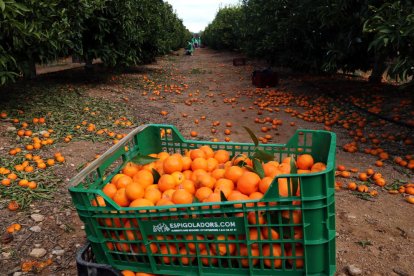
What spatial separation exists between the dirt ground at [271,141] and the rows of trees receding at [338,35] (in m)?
0.96


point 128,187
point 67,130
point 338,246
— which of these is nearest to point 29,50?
point 67,130

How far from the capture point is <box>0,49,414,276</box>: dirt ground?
311cm

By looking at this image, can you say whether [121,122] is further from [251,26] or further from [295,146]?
[251,26]

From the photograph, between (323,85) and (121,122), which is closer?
(121,122)

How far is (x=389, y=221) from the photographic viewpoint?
3566mm

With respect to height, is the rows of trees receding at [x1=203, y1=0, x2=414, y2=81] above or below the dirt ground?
above

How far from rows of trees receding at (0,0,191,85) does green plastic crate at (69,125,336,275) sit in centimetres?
434

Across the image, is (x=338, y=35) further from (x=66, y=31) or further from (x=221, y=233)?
(x=221, y=233)

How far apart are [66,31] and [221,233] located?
810 centimetres

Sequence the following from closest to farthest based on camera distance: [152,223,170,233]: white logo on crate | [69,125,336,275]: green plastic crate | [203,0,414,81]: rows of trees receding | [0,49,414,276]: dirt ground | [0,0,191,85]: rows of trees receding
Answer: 1. [69,125,336,275]: green plastic crate
2. [152,223,170,233]: white logo on crate
3. [0,49,414,276]: dirt ground
4. [203,0,414,81]: rows of trees receding
5. [0,0,191,85]: rows of trees receding

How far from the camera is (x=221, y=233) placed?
203cm

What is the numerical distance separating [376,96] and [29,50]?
8335mm

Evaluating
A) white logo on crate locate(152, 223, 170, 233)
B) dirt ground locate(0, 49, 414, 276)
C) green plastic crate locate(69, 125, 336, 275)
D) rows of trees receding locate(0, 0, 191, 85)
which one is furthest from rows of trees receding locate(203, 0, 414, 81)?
rows of trees receding locate(0, 0, 191, 85)

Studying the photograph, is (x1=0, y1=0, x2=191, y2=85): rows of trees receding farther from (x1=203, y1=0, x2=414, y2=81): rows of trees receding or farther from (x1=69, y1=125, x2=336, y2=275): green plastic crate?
(x1=203, y1=0, x2=414, y2=81): rows of trees receding
